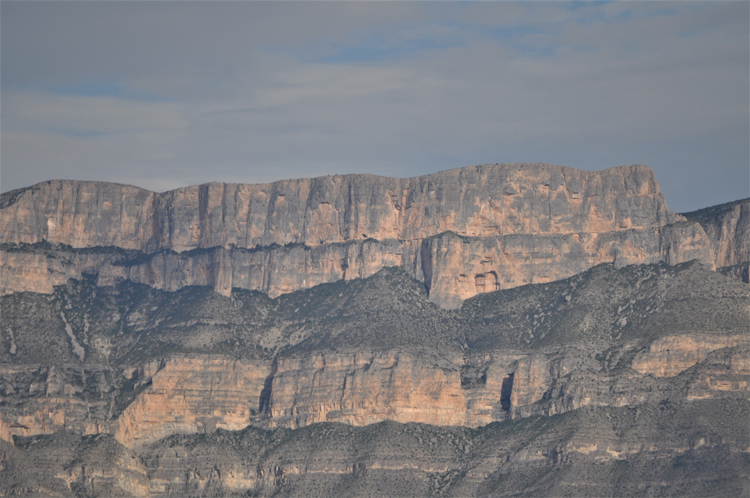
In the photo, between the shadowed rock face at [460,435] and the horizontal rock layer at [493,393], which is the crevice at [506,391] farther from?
the shadowed rock face at [460,435]

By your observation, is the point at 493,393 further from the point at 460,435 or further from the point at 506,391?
the point at 460,435

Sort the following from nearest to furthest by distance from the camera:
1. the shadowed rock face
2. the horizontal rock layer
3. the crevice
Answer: the shadowed rock face
the horizontal rock layer
the crevice

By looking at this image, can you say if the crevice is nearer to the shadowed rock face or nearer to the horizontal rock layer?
the horizontal rock layer

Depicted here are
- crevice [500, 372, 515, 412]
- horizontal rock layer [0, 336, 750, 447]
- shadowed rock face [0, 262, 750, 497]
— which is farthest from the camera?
crevice [500, 372, 515, 412]

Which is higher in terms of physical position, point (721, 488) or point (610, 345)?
point (610, 345)

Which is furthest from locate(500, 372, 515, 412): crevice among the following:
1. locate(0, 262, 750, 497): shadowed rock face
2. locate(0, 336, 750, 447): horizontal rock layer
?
locate(0, 262, 750, 497): shadowed rock face

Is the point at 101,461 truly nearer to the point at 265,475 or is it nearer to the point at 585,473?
Result: the point at 265,475

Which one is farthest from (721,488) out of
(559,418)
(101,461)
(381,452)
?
(101,461)

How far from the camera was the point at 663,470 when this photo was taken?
180m

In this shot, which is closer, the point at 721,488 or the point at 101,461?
the point at 721,488

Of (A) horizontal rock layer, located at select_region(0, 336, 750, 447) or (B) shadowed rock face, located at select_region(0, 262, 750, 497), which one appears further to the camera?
(A) horizontal rock layer, located at select_region(0, 336, 750, 447)

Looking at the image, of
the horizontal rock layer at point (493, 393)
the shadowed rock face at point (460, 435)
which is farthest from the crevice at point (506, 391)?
the shadowed rock face at point (460, 435)

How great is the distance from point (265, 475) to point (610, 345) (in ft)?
128

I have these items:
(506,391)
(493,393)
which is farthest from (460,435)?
(506,391)
